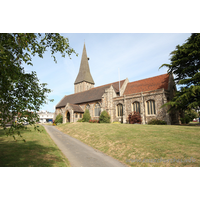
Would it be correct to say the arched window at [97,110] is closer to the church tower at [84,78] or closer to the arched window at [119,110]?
the arched window at [119,110]

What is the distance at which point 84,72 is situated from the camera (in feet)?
193

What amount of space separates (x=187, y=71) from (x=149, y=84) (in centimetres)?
859

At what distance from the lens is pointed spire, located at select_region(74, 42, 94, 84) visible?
57375 millimetres

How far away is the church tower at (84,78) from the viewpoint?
186 ft

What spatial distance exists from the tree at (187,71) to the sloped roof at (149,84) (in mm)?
4017

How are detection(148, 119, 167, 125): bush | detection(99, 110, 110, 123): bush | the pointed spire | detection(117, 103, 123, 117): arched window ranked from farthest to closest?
the pointed spire < detection(117, 103, 123, 117): arched window < detection(99, 110, 110, 123): bush < detection(148, 119, 167, 125): bush

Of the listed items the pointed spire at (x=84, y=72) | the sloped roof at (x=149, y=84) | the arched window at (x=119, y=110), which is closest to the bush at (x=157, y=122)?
the sloped roof at (x=149, y=84)

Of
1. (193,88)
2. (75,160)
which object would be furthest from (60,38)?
(193,88)

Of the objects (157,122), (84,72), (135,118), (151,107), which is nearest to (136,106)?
(135,118)

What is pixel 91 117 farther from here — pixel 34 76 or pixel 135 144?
pixel 34 76

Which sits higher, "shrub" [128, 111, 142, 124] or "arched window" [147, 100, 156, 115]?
"arched window" [147, 100, 156, 115]

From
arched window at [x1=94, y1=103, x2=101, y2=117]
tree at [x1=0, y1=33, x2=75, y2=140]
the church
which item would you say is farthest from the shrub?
tree at [x1=0, y1=33, x2=75, y2=140]

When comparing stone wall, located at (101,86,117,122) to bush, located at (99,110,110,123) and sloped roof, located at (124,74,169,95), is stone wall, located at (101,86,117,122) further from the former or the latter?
sloped roof, located at (124,74,169,95)

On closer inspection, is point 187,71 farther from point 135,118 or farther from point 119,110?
point 119,110
